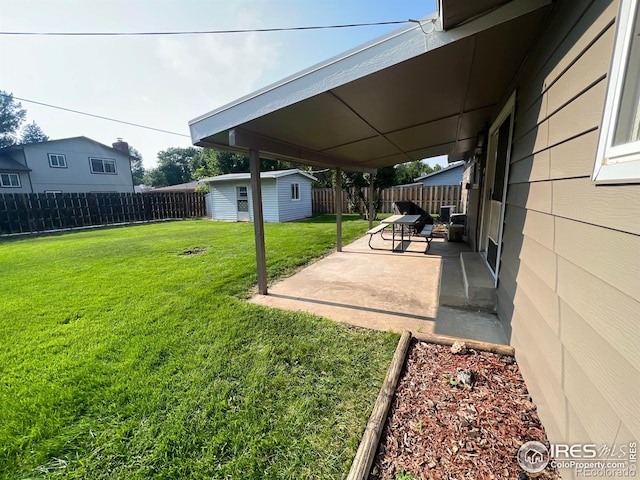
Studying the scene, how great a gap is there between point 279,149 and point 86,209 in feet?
46.6

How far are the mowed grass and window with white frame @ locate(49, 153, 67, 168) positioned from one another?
62.9ft

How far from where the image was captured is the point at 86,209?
13148mm

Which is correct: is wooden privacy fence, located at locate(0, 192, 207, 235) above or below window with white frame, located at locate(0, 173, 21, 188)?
below

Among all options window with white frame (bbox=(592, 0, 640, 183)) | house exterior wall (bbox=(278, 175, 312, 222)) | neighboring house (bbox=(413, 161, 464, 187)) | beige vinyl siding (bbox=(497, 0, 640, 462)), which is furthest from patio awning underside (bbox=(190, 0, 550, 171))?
neighboring house (bbox=(413, 161, 464, 187))

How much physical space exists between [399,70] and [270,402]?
8.68 feet

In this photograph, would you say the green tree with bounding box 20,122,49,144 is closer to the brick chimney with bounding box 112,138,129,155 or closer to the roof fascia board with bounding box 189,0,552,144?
the brick chimney with bounding box 112,138,129,155

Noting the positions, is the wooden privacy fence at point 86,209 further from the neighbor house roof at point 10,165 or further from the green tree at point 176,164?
the green tree at point 176,164

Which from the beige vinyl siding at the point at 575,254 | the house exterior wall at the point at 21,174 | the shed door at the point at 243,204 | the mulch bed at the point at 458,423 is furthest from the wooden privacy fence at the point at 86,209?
the beige vinyl siding at the point at 575,254

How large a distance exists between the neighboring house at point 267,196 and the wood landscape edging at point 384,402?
11202 mm

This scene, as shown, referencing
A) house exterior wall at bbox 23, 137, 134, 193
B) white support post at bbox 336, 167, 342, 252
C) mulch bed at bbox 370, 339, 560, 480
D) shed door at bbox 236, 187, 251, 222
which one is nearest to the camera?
mulch bed at bbox 370, 339, 560, 480

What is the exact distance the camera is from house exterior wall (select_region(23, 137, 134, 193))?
17.0 meters

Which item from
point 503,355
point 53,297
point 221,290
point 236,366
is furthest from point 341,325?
point 53,297

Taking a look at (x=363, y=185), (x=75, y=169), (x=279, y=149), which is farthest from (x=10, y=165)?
(x=279, y=149)

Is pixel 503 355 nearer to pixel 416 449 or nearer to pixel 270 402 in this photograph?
pixel 416 449
